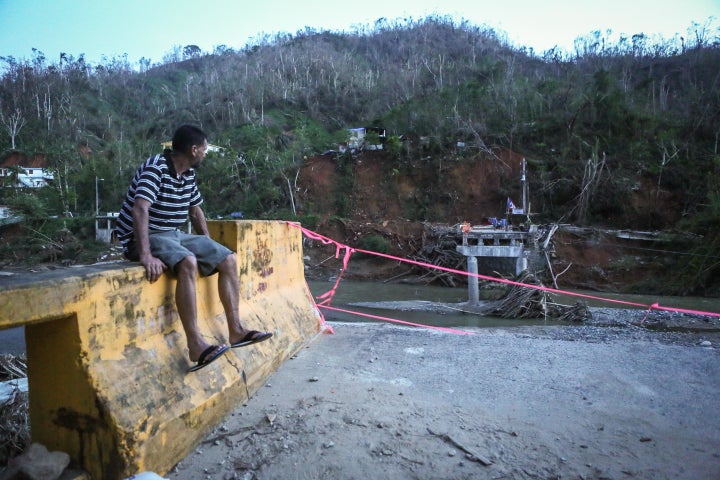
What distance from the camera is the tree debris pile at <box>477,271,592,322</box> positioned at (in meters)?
10.7

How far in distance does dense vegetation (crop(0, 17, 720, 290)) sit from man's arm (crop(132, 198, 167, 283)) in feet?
49.2

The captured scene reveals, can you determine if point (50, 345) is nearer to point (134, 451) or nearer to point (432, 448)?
point (134, 451)

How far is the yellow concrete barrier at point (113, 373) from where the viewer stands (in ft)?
7.05

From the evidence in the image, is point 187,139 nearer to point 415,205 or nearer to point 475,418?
point 475,418

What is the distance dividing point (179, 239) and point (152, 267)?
40cm

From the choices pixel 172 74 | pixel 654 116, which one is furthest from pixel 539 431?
pixel 172 74

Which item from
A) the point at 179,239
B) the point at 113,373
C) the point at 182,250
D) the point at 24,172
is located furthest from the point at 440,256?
the point at 24,172

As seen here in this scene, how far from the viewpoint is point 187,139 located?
320 centimetres

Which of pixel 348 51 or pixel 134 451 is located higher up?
pixel 348 51

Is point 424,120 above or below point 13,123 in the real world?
below

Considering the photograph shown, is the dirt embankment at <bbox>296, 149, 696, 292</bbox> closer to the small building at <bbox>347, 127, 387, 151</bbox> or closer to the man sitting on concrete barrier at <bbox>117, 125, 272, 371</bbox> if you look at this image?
the small building at <bbox>347, 127, 387, 151</bbox>

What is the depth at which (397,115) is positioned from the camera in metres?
30.3

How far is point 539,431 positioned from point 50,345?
2772mm

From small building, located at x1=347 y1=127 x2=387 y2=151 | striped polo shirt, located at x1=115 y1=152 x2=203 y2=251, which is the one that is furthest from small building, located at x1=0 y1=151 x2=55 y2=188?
striped polo shirt, located at x1=115 y1=152 x2=203 y2=251
